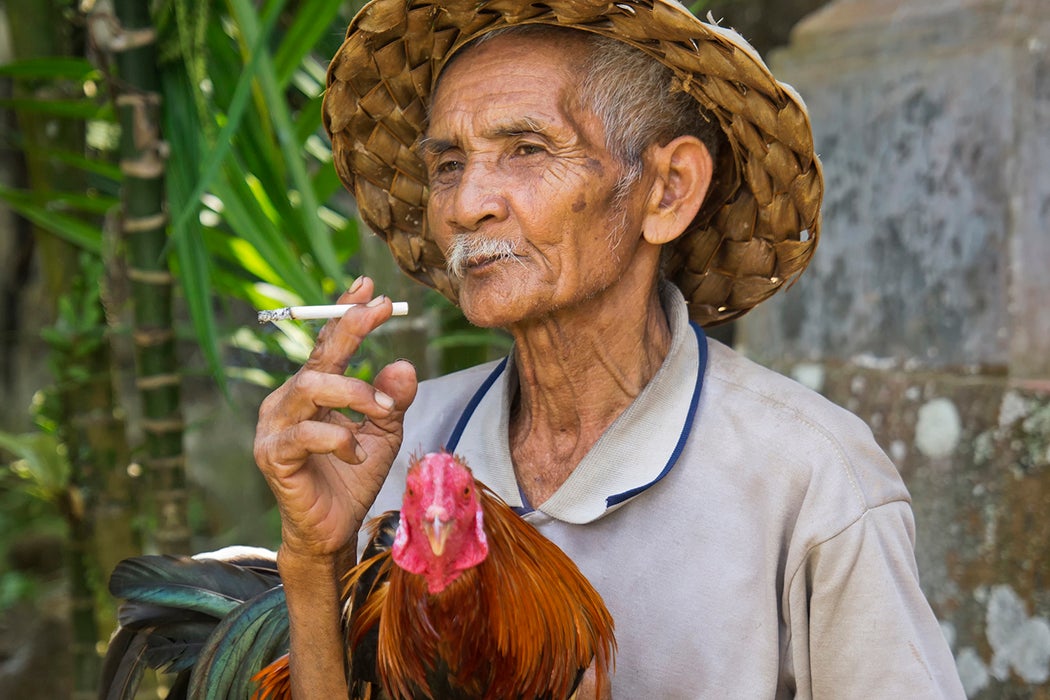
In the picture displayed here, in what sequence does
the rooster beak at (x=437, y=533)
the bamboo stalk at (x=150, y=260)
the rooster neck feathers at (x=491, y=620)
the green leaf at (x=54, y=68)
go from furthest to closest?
the green leaf at (x=54, y=68)
the bamboo stalk at (x=150, y=260)
the rooster neck feathers at (x=491, y=620)
the rooster beak at (x=437, y=533)

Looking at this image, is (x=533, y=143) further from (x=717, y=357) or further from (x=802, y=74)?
(x=802, y=74)

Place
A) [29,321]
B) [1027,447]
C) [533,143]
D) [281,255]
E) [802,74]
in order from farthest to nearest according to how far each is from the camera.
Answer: [29,321], [802,74], [1027,447], [281,255], [533,143]

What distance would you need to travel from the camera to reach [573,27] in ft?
5.13

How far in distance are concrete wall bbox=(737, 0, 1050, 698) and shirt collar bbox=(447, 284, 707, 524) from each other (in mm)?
857

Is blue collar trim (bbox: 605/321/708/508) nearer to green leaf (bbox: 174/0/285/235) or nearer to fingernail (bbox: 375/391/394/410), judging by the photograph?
fingernail (bbox: 375/391/394/410)

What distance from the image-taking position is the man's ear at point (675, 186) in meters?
1.66

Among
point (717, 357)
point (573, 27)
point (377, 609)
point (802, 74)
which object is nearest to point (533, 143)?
point (573, 27)

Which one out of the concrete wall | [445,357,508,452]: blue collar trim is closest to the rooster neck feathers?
[445,357,508,452]: blue collar trim

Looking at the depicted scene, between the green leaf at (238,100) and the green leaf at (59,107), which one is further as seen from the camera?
the green leaf at (59,107)

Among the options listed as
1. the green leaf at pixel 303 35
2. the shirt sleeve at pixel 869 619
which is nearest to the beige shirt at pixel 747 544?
the shirt sleeve at pixel 869 619

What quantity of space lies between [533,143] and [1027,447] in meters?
1.30

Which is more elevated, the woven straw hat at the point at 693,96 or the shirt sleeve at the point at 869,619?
the woven straw hat at the point at 693,96

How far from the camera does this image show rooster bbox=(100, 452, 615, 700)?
Answer: 125 cm

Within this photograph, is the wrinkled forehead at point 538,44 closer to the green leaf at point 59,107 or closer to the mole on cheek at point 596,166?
the mole on cheek at point 596,166
